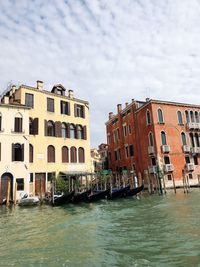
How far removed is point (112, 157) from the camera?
28.8 m

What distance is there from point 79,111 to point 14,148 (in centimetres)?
696

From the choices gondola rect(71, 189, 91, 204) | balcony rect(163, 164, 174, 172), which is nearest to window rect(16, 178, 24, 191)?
gondola rect(71, 189, 91, 204)

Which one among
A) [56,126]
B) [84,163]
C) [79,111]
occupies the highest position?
[79,111]

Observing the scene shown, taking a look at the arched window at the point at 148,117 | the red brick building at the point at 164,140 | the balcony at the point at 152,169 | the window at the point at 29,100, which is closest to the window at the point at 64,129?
the window at the point at 29,100

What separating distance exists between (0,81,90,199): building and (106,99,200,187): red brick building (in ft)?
16.6

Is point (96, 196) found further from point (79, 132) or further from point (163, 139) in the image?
point (163, 139)

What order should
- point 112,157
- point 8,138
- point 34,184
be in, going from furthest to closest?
1. point 112,157
2. point 34,184
3. point 8,138

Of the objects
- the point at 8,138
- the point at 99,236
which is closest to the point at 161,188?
the point at 8,138

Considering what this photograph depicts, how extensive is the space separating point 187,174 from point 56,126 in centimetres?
1169

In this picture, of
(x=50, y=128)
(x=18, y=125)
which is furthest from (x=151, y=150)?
(x=18, y=125)

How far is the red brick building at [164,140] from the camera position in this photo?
70.2ft

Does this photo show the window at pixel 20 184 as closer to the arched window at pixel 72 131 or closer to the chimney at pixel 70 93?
the arched window at pixel 72 131

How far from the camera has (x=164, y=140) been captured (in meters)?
21.9

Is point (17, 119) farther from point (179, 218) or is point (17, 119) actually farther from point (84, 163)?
point (179, 218)
